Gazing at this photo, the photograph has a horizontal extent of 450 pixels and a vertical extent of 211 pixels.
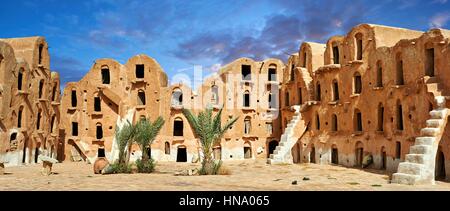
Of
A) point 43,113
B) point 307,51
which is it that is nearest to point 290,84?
point 307,51

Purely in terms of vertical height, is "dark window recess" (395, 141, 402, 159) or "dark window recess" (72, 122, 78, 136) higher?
"dark window recess" (72, 122, 78, 136)

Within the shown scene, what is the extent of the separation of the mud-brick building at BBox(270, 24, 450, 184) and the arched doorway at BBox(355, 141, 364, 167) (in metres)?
0.06

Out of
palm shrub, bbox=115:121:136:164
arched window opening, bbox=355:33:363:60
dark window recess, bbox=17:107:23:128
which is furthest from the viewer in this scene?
dark window recess, bbox=17:107:23:128

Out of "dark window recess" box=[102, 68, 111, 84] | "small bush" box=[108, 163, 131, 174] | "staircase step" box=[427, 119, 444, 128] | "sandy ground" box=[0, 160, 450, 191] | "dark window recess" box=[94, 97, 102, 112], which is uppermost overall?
"dark window recess" box=[102, 68, 111, 84]

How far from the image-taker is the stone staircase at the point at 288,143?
35.8m

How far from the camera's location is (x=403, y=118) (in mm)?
25688

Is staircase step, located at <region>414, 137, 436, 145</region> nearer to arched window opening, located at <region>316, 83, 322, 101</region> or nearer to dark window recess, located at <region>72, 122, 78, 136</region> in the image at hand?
arched window opening, located at <region>316, 83, 322, 101</region>

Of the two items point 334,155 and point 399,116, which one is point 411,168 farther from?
point 334,155

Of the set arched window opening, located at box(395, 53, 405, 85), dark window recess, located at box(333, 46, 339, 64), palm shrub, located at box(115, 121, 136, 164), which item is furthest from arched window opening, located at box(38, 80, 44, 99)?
arched window opening, located at box(395, 53, 405, 85)

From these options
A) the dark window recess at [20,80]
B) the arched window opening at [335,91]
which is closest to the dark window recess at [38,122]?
the dark window recess at [20,80]

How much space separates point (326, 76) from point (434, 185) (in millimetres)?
17595

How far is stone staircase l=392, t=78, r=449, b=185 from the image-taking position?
733 inches

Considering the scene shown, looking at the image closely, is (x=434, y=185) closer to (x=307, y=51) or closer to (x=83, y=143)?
(x=307, y=51)

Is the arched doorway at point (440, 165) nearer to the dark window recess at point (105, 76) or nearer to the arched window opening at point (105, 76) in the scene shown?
the arched window opening at point (105, 76)
